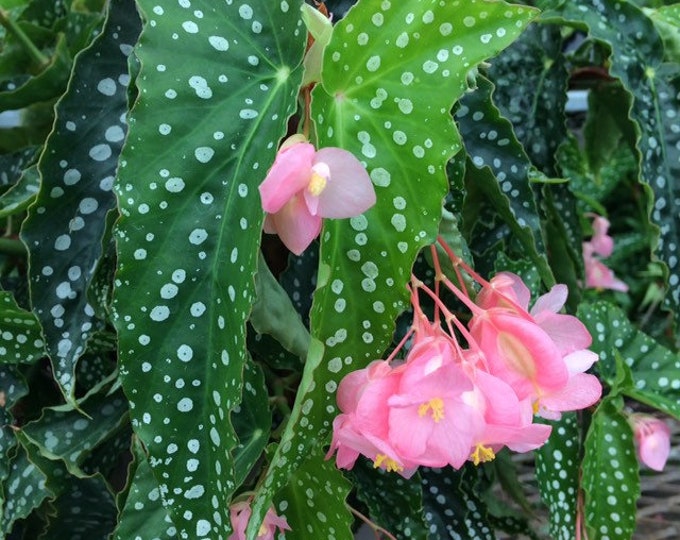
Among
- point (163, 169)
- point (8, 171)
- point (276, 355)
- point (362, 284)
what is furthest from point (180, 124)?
point (8, 171)

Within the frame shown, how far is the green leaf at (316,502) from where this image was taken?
0.62m

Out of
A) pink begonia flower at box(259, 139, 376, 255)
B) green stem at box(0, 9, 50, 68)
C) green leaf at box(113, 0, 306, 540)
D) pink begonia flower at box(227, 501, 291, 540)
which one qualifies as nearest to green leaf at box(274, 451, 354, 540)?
pink begonia flower at box(227, 501, 291, 540)

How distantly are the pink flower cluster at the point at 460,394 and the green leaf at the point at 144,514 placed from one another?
0.17m

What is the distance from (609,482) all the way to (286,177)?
1.82 ft

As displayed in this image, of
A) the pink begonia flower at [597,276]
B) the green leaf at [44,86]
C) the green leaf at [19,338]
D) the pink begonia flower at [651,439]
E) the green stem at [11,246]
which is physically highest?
the green leaf at [44,86]

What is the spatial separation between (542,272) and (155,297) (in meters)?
0.36

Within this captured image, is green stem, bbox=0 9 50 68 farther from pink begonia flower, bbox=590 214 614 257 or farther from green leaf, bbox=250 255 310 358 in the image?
pink begonia flower, bbox=590 214 614 257

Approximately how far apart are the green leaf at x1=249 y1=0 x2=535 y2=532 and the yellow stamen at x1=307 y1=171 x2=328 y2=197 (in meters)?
0.03

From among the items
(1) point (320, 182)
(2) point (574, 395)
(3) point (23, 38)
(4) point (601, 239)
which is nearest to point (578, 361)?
(2) point (574, 395)

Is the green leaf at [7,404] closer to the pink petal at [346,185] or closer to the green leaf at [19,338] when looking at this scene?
the green leaf at [19,338]

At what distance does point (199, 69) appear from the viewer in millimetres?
487

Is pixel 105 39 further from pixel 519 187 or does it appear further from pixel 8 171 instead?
pixel 519 187

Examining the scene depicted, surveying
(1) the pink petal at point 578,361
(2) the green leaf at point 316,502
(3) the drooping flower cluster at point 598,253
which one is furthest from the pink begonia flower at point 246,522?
(3) the drooping flower cluster at point 598,253

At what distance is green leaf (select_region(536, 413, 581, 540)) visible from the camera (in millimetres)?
786
